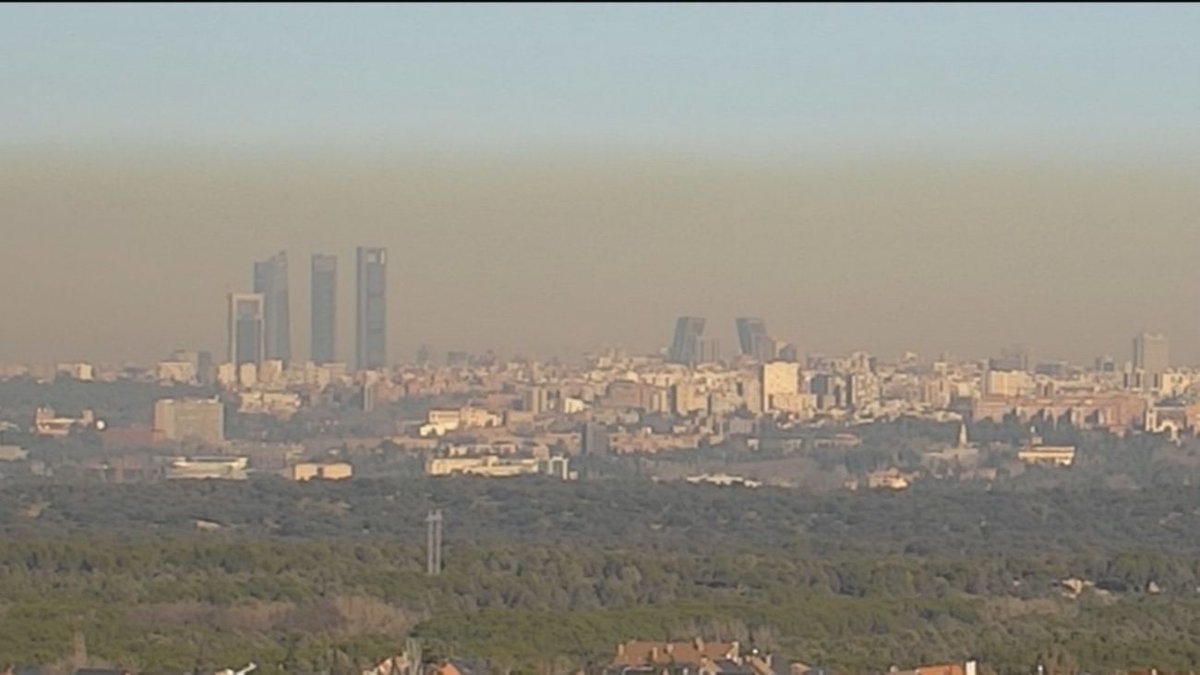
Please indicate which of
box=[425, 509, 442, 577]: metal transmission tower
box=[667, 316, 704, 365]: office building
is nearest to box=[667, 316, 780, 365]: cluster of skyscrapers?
box=[667, 316, 704, 365]: office building

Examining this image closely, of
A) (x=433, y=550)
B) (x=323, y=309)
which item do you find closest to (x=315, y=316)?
(x=323, y=309)

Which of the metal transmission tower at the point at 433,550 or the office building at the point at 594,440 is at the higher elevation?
the metal transmission tower at the point at 433,550

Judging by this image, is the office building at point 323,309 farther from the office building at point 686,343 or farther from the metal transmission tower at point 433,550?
the metal transmission tower at point 433,550

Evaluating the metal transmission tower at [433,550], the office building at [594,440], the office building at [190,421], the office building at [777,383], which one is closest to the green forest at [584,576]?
the metal transmission tower at [433,550]

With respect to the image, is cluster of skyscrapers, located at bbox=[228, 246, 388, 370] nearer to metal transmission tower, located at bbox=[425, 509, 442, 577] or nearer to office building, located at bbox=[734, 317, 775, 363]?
office building, located at bbox=[734, 317, 775, 363]

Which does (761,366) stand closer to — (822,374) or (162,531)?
(822,374)

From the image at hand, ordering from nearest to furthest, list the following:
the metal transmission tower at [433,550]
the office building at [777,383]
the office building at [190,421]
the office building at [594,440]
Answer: the metal transmission tower at [433,550], the office building at [594,440], the office building at [190,421], the office building at [777,383]
